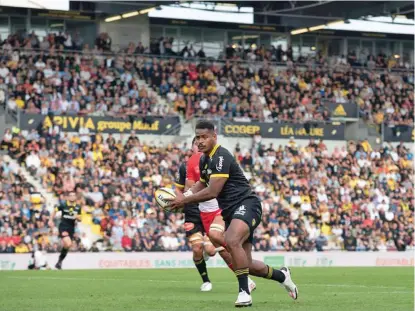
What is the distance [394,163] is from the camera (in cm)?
4369

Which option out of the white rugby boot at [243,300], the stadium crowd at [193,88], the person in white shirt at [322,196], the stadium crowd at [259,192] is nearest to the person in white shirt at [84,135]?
the stadium crowd at [259,192]

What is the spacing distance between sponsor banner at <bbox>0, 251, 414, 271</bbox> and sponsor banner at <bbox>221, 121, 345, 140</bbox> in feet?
32.9

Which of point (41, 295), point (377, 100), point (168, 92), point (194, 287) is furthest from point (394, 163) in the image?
point (41, 295)

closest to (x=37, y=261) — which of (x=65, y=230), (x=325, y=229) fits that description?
(x=65, y=230)

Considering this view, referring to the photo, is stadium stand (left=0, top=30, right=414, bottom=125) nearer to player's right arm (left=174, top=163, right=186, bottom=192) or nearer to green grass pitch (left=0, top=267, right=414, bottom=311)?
green grass pitch (left=0, top=267, right=414, bottom=311)

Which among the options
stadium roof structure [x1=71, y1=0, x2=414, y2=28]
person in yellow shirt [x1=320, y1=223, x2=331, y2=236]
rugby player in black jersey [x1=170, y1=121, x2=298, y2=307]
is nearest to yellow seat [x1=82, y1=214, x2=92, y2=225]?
person in yellow shirt [x1=320, y1=223, x2=331, y2=236]

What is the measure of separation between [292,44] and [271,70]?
195 inches

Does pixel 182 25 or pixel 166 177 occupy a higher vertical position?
pixel 182 25

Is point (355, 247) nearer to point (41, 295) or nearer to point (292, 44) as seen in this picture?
point (292, 44)

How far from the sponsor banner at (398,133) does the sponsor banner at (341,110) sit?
1.66 meters

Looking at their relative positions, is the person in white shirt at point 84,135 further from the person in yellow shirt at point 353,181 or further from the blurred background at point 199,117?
the person in yellow shirt at point 353,181

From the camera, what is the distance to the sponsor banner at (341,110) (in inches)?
1810

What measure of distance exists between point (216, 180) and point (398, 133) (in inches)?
1392

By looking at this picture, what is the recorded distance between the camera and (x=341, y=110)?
46188 mm
